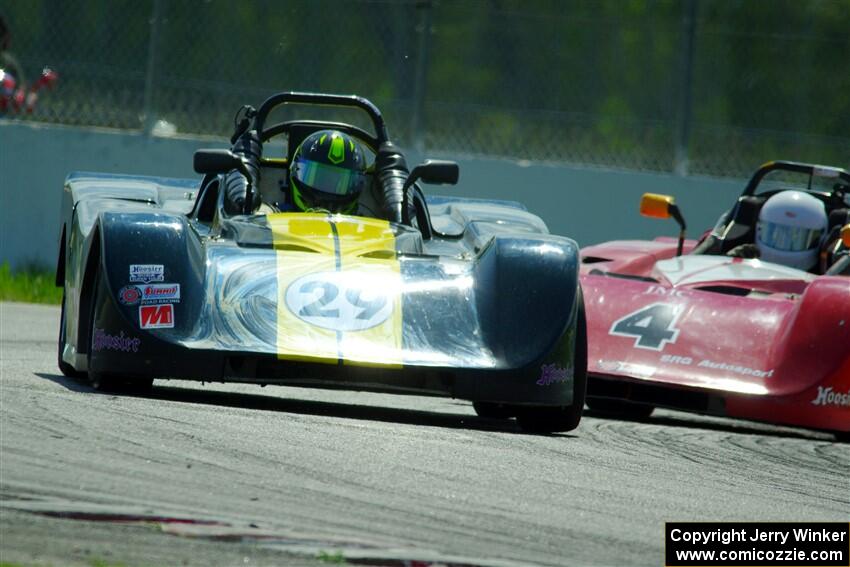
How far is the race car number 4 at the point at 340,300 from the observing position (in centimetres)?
638

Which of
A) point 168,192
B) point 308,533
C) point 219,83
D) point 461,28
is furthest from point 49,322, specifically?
point 308,533

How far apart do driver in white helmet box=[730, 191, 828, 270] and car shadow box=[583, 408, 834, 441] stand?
169 cm

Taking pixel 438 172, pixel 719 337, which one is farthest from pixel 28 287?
pixel 719 337

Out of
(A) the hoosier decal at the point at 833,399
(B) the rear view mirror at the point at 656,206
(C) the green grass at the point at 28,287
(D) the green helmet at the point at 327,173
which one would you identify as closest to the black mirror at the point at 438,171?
(D) the green helmet at the point at 327,173

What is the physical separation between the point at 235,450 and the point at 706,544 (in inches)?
59.6

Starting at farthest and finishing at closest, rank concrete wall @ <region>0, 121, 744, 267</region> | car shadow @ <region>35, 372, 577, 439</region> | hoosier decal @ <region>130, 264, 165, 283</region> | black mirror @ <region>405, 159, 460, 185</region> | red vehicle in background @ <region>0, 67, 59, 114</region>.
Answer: red vehicle in background @ <region>0, 67, 59, 114</region>
concrete wall @ <region>0, 121, 744, 267</region>
black mirror @ <region>405, 159, 460, 185</region>
car shadow @ <region>35, 372, 577, 439</region>
hoosier decal @ <region>130, 264, 165, 283</region>

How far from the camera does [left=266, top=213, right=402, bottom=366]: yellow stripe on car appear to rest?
6.23m

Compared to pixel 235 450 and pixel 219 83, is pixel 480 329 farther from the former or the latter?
pixel 219 83

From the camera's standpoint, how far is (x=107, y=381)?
6449 millimetres

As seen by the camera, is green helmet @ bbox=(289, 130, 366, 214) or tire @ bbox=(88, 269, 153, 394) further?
green helmet @ bbox=(289, 130, 366, 214)

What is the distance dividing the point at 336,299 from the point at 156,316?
2.26 feet

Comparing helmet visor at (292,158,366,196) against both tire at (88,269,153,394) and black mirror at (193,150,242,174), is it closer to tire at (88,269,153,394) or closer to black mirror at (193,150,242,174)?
black mirror at (193,150,242,174)

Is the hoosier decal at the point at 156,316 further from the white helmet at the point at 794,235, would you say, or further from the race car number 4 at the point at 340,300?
the white helmet at the point at 794,235

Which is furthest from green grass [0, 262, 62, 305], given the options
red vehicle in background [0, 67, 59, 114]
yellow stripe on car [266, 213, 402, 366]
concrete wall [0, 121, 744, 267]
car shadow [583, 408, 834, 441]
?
yellow stripe on car [266, 213, 402, 366]
